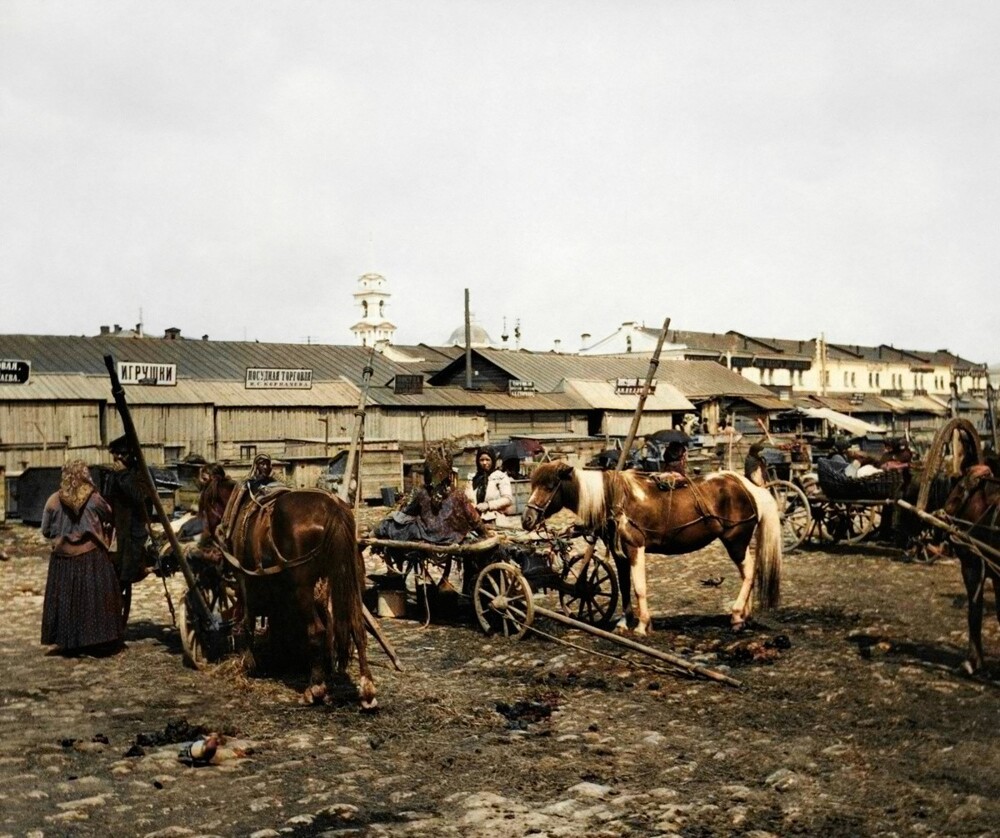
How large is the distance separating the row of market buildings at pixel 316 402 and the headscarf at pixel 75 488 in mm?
14521

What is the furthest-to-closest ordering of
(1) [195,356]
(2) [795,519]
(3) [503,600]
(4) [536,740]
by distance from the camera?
(1) [195,356] → (2) [795,519] → (3) [503,600] → (4) [536,740]

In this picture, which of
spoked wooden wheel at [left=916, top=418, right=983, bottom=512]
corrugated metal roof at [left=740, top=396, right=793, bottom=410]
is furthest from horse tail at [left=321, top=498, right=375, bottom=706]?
corrugated metal roof at [left=740, top=396, right=793, bottom=410]

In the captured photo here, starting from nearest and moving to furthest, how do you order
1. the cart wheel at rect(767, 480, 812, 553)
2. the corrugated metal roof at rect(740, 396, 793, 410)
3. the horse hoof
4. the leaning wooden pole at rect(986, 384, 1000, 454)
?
the horse hoof, the cart wheel at rect(767, 480, 812, 553), the leaning wooden pole at rect(986, 384, 1000, 454), the corrugated metal roof at rect(740, 396, 793, 410)

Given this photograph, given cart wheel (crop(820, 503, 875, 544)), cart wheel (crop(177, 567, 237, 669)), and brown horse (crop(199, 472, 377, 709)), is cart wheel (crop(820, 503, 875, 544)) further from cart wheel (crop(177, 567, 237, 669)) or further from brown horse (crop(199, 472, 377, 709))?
brown horse (crop(199, 472, 377, 709))

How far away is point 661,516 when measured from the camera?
1198 cm

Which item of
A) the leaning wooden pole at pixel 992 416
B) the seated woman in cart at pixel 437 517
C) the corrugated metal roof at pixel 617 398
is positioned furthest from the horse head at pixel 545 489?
the corrugated metal roof at pixel 617 398

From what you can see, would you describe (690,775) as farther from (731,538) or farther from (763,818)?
(731,538)

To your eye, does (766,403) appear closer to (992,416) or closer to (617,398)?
(617,398)

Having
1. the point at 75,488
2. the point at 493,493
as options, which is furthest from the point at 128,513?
the point at 493,493

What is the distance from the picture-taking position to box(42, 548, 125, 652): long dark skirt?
1055cm

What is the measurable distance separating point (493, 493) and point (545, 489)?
2317mm

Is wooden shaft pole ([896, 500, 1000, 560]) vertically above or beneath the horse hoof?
above

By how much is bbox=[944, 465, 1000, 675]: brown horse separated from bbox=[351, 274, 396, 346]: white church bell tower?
111 m

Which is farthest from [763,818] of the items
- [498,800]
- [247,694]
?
[247,694]
